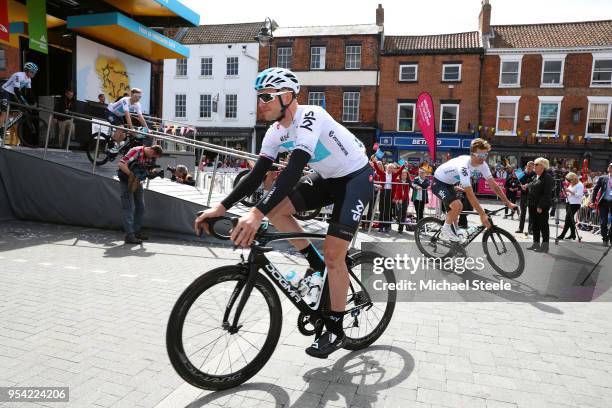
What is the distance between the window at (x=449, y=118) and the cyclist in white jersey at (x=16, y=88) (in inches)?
1042

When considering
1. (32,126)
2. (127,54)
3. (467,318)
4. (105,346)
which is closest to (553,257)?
(467,318)

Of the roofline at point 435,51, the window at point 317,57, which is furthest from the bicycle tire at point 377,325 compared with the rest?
the window at point 317,57

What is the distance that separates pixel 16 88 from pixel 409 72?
26.7 m

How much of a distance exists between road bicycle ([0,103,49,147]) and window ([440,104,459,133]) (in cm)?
2633

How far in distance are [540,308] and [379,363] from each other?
278 centimetres

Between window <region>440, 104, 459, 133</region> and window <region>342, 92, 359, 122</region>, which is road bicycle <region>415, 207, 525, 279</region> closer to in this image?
window <region>440, 104, 459, 133</region>

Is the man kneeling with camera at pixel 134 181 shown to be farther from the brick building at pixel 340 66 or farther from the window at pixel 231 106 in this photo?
the window at pixel 231 106

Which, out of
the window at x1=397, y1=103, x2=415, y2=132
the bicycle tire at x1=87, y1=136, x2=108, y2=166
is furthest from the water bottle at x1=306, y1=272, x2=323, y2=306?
the window at x1=397, y1=103, x2=415, y2=132

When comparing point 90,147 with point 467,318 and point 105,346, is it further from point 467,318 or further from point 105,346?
point 467,318

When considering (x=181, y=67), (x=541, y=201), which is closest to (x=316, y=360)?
(x=541, y=201)

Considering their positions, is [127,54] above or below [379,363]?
above

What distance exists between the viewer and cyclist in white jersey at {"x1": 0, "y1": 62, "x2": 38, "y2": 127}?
1024cm

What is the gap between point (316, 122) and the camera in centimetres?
296

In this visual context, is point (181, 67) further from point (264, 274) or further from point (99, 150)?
point (264, 274)
